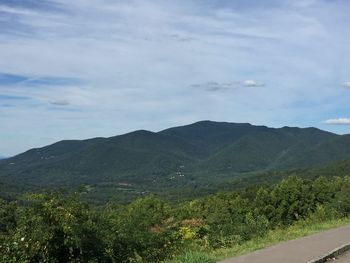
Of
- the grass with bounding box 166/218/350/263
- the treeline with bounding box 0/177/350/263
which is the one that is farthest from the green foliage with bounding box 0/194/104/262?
the grass with bounding box 166/218/350/263

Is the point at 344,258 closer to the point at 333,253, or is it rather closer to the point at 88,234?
the point at 333,253

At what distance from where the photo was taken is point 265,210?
101ft

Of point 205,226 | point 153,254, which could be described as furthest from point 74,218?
point 205,226

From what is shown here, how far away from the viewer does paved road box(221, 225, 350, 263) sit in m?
9.18

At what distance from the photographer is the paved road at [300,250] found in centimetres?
918

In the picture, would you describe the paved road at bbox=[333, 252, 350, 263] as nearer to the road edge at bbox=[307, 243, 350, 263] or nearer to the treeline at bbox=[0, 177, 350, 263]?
the road edge at bbox=[307, 243, 350, 263]

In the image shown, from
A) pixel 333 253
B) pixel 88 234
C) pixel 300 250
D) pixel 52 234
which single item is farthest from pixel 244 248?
pixel 52 234

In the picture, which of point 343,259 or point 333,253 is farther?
point 333,253

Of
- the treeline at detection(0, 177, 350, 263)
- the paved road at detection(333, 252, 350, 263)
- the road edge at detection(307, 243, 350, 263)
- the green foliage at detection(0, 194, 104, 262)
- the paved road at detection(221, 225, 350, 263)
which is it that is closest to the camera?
the green foliage at detection(0, 194, 104, 262)

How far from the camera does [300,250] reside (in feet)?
33.8

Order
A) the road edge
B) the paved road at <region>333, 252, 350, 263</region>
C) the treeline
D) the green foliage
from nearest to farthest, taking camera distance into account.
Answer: the green foliage, the treeline, the road edge, the paved road at <region>333, 252, 350, 263</region>

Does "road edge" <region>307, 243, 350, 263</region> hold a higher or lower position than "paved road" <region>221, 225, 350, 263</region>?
lower

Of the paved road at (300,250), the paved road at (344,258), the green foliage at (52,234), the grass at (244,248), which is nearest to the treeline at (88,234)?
the green foliage at (52,234)

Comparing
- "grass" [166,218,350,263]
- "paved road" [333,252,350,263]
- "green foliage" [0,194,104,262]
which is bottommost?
"paved road" [333,252,350,263]
